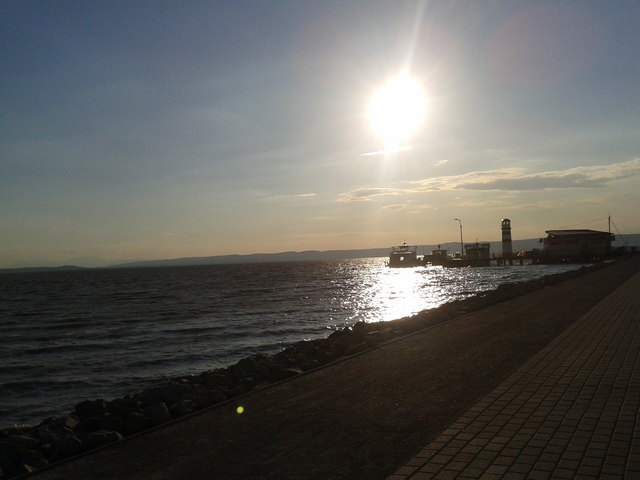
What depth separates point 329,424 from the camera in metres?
6.28

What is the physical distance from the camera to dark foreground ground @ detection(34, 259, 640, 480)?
5.11m

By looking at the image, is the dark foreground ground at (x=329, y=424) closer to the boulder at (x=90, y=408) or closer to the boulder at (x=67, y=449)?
the boulder at (x=67, y=449)

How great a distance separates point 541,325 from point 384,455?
9.55 meters

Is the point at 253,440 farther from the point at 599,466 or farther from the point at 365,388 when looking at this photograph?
the point at 599,466

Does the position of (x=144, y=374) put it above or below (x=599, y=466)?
below

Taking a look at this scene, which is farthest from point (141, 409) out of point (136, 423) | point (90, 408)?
point (90, 408)

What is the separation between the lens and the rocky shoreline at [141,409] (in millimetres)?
6289

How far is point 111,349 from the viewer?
20.4m

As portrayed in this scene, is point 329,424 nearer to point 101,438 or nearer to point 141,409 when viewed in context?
point 101,438

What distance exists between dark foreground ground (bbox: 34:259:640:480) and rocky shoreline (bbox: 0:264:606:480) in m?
0.66

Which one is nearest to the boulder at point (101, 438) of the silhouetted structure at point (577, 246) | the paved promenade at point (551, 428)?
the paved promenade at point (551, 428)

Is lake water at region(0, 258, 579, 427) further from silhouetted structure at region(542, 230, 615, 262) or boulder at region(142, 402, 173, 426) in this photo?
silhouetted structure at region(542, 230, 615, 262)

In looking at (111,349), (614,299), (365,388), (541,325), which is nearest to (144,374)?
(111,349)

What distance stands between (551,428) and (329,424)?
7.59 feet
